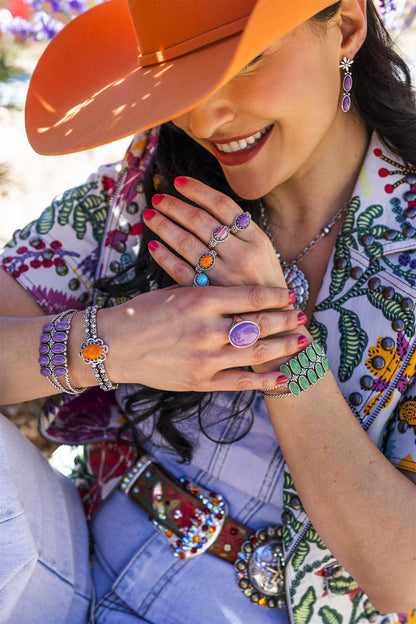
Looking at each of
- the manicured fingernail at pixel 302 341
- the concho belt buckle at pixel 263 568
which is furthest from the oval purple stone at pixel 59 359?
the concho belt buckle at pixel 263 568

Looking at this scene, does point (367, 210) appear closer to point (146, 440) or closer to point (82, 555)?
point (146, 440)

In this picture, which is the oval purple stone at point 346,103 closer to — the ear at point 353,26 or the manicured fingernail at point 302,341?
the ear at point 353,26

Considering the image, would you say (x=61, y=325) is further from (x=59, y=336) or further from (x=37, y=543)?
(x=37, y=543)

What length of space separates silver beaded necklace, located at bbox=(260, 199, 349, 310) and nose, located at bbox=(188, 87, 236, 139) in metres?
0.54

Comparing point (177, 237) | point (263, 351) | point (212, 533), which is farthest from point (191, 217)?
point (212, 533)

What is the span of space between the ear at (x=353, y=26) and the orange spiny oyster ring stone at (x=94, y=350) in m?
0.95

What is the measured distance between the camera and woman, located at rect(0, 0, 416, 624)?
1422 mm

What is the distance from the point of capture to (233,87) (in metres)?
1.41

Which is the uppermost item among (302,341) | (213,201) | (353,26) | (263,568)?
(353,26)

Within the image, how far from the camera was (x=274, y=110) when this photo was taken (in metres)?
1.46

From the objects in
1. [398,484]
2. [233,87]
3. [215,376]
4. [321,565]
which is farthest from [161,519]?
[233,87]

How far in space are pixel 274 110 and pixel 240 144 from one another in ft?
0.50

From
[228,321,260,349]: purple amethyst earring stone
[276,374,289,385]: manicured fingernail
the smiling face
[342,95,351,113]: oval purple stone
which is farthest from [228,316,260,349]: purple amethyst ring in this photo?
→ [342,95,351,113]: oval purple stone

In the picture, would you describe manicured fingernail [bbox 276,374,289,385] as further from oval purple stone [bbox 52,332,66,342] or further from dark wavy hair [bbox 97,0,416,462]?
oval purple stone [bbox 52,332,66,342]
